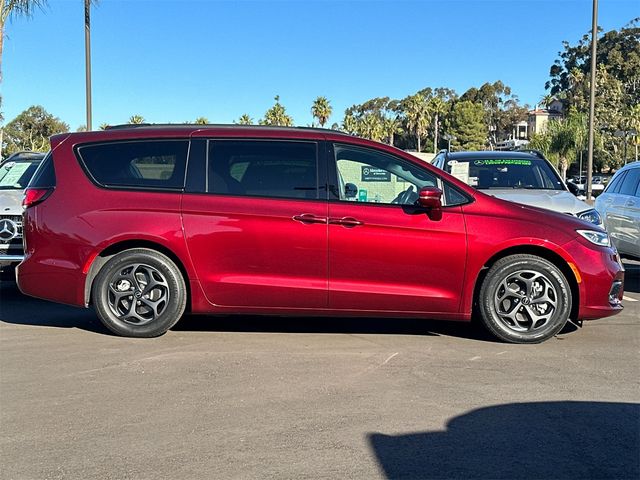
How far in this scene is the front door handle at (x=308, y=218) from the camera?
221 inches

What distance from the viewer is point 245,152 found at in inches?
230

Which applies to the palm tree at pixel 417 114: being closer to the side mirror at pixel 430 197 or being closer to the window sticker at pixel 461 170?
the window sticker at pixel 461 170

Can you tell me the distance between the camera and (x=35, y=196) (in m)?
5.95

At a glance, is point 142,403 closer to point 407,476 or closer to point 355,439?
point 355,439

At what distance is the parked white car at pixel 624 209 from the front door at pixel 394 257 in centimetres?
423

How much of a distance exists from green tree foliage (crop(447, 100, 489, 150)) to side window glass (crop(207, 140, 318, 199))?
77441mm

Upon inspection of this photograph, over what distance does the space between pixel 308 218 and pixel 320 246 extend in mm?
261

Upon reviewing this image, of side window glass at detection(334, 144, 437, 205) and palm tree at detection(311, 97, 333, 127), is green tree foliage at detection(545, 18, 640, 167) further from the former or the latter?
side window glass at detection(334, 144, 437, 205)

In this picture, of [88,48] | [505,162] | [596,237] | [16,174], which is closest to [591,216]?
[596,237]

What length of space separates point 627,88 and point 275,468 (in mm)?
72950

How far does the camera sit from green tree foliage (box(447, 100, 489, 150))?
80688mm

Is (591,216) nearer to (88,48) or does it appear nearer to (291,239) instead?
(291,239)

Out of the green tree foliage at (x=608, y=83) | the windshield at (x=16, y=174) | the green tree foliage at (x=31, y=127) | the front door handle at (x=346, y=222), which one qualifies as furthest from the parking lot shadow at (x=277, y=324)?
the green tree foliage at (x=31, y=127)

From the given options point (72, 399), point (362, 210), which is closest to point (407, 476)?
point (72, 399)
